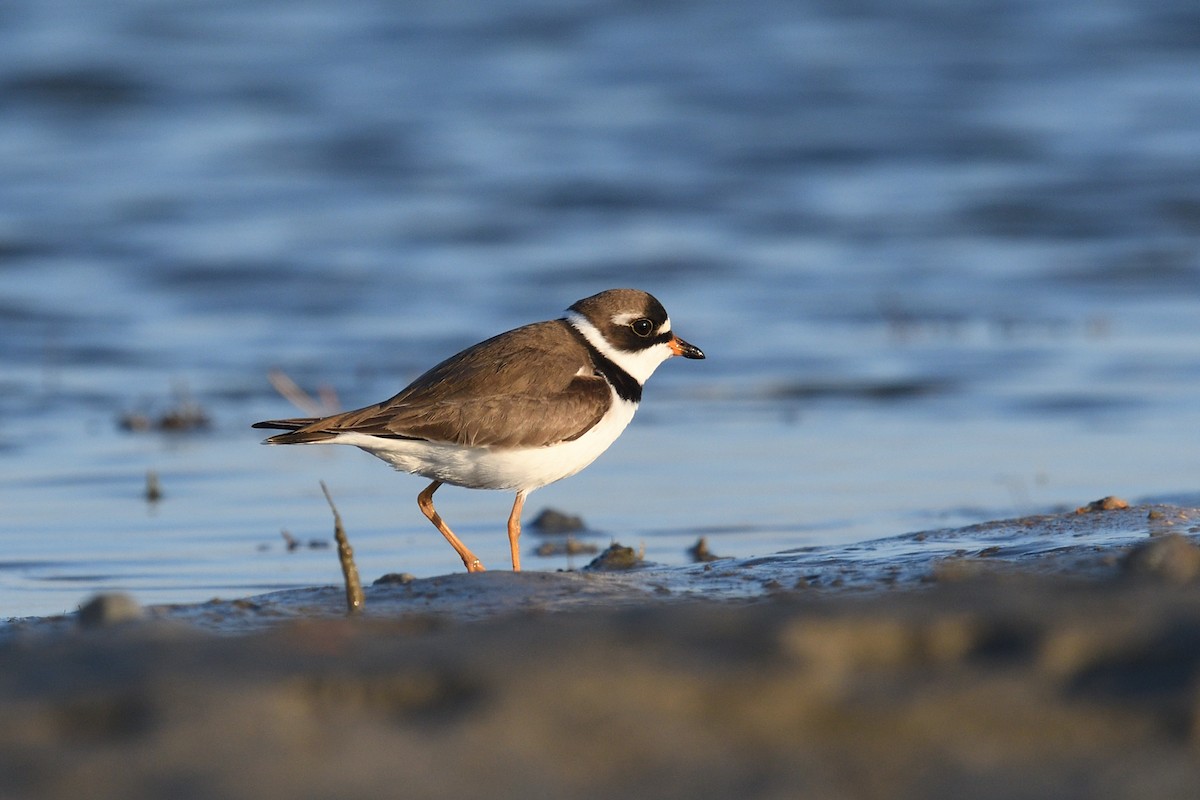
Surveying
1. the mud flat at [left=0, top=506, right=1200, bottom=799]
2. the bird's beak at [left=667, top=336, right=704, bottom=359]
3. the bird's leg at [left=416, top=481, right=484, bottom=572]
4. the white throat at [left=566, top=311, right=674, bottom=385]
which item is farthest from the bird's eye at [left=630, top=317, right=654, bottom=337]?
the mud flat at [left=0, top=506, right=1200, bottom=799]

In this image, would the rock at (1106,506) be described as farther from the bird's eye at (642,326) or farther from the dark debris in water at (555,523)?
the dark debris in water at (555,523)

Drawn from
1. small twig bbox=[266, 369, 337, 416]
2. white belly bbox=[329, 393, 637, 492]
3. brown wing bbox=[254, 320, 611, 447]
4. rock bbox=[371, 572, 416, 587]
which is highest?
small twig bbox=[266, 369, 337, 416]

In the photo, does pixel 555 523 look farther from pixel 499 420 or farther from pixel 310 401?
pixel 310 401

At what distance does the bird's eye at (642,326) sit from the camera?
22.1 feet

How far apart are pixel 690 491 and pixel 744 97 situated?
43.6 feet

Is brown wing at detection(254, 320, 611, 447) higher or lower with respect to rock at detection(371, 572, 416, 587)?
higher

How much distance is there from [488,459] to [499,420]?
0.50ft

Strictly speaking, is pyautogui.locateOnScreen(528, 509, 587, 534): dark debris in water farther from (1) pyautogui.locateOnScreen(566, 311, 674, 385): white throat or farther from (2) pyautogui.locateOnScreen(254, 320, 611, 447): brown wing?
(2) pyautogui.locateOnScreen(254, 320, 611, 447): brown wing

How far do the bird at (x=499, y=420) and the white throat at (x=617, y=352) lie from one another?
0.13ft

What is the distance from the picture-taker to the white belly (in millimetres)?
6125

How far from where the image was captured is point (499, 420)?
6.18 metres

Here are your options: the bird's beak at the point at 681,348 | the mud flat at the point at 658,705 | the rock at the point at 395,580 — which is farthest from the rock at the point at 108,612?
the bird's beak at the point at 681,348

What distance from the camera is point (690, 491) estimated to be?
27.8 ft

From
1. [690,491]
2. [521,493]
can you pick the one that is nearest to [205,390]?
[690,491]
